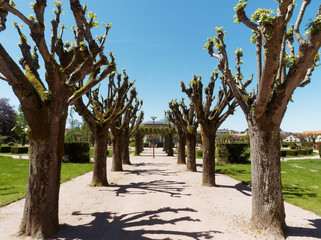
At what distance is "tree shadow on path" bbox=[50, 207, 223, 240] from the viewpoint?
13.5 feet

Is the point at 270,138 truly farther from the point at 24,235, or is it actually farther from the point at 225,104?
the point at 24,235

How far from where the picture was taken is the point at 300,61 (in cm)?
400

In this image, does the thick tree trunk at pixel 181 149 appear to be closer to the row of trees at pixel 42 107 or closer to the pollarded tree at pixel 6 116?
the row of trees at pixel 42 107

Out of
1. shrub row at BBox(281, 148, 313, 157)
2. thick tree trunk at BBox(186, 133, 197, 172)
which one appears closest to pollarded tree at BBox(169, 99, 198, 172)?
thick tree trunk at BBox(186, 133, 197, 172)

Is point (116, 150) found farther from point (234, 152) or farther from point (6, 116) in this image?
point (6, 116)

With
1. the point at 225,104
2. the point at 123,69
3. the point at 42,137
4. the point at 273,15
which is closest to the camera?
the point at 273,15

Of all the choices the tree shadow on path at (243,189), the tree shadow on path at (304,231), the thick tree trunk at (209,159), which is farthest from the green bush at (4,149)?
the tree shadow on path at (304,231)

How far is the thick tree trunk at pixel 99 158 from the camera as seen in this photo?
8969 mm

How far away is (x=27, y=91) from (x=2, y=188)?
672 centimetres

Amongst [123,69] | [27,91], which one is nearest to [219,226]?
[27,91]

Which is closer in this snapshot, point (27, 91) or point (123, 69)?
point (27, 91)

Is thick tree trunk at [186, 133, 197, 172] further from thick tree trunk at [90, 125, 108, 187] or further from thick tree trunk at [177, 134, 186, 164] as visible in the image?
thick tree trunk at [90, 125, 108, 187]

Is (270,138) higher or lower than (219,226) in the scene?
higher

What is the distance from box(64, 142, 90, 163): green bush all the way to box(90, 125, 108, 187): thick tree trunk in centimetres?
1070
